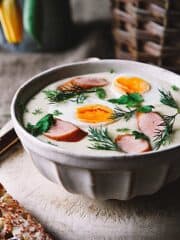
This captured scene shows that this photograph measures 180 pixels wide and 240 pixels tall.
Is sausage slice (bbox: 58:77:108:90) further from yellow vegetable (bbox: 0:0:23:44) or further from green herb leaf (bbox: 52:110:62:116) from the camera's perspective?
yellow vegetable (bbox: 0:0:23:44)

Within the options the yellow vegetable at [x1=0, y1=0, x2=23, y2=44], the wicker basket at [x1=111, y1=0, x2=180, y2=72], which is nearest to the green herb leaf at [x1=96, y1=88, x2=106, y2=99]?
the wicker basket at [x1=111, y1=0, x2=180, y2=72]

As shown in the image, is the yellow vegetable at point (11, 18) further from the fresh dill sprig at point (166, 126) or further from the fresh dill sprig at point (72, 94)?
the fresh dill sprig at point (166, 126)

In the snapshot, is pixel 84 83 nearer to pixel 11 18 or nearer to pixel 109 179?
pixel 109 179

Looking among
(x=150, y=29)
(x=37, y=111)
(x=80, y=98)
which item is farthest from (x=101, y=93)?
(x=150, y=29)

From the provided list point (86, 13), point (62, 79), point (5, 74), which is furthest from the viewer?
point (86, 13)

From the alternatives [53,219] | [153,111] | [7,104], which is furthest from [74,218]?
[7,104]

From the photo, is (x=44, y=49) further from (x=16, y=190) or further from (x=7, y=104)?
(x=16, y=190)
